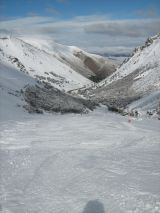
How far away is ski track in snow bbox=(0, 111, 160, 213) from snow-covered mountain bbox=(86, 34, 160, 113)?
51.8 m

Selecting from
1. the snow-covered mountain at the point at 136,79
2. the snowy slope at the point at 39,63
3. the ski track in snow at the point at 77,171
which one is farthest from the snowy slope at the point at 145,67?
the ski track in snow at the point at 77,171

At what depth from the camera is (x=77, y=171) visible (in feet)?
37.6

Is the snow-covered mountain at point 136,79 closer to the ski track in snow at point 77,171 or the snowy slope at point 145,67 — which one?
the snowy slope at point 145,67

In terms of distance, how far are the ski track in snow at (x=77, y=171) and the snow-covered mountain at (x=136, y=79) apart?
170ft

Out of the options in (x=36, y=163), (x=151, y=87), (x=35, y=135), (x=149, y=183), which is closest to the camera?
(x=149, y=183)

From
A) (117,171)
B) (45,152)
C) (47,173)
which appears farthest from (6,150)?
(117,171)

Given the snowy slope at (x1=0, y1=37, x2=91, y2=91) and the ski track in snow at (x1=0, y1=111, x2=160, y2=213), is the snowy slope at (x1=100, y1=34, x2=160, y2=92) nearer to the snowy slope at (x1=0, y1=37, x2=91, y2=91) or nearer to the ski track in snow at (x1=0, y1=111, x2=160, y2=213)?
the snowy slope at (x1=0, y1=37, x2=91, y2=91)

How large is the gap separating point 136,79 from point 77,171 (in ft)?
274

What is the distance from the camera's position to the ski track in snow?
8.91 m

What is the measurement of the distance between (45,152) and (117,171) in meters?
3.30

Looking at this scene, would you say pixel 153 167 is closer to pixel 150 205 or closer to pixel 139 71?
pixel 150 205

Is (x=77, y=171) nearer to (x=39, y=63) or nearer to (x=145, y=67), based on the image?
(x=145, y=67)

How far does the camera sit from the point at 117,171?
37.4 ft

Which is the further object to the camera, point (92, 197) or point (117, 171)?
point (117, 171)
